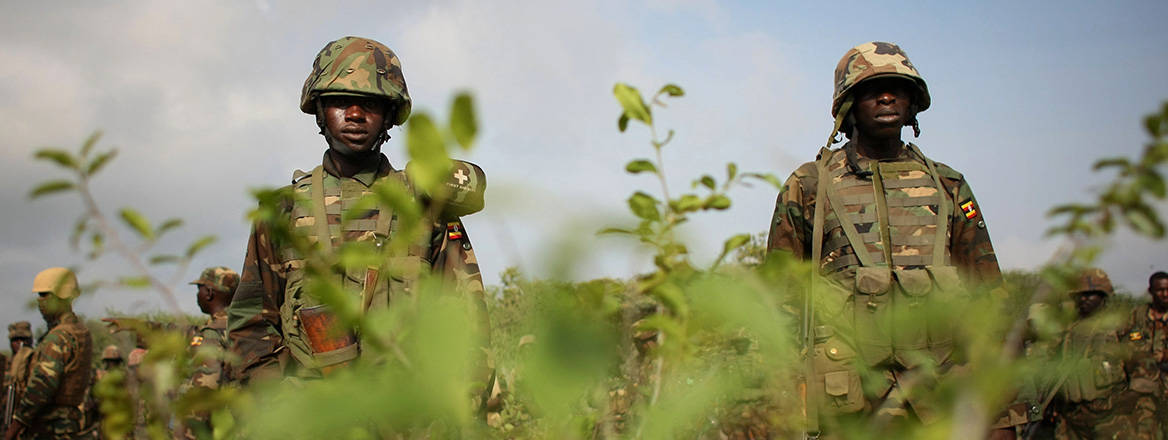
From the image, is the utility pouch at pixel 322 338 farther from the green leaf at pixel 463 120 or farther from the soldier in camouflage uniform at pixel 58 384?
the soldier in camouflage uniform at pixel 58 384

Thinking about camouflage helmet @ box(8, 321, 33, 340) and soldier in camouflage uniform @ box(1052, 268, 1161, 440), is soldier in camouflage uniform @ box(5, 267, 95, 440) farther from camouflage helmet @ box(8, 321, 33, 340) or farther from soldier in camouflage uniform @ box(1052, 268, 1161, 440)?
soldier in camouflage uniform @ box(1052, 268, 1161, 440)

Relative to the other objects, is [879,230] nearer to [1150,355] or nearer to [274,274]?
[274,274]

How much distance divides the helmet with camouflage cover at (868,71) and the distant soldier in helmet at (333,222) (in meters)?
1.73

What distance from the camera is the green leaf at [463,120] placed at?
1.29 ft

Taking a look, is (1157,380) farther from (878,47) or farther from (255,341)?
(255,341)

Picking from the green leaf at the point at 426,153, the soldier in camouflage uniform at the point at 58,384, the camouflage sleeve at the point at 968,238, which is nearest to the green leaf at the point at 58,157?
the green leaf at the point at 426,153

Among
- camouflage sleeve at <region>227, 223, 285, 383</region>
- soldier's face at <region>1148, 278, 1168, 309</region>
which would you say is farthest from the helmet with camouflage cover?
soldier's face at <region>1148, 278, 1168, 309</region>

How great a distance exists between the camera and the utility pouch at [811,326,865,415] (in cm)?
316

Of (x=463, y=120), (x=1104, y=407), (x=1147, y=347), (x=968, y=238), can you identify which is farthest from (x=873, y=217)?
(x=1147, y=347)

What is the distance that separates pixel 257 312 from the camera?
307cm

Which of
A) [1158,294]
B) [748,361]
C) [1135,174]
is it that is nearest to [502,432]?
[748,361]

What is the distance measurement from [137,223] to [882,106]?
10.8 ft

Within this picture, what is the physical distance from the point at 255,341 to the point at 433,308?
2844 mm

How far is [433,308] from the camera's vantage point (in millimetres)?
402
